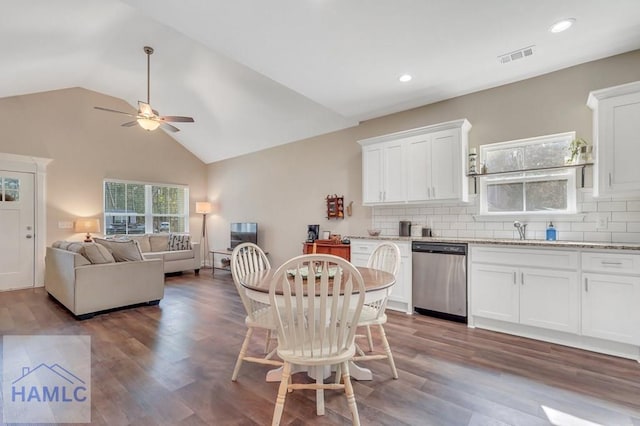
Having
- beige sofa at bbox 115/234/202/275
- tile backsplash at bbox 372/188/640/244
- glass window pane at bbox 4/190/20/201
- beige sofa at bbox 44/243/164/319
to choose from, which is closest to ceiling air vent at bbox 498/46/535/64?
tile backsplash at bbox 372/188/640/244

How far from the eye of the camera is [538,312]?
9.57 ft

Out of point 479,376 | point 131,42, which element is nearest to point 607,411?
point 479,376

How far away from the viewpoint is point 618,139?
108 inches

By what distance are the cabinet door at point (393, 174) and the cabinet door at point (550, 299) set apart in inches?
65.4

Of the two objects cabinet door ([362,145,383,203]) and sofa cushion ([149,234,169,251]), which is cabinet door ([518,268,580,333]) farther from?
sofa cushion ([149,234,169,251])

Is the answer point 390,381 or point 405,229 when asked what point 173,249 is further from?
point 390,381

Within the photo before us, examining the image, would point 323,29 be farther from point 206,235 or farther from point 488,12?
point 206,235

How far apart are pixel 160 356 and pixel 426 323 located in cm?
271

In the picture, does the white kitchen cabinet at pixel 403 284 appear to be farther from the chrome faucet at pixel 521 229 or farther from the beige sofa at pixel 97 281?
the beige sofa at pixel 97 281

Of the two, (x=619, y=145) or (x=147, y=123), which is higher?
(x=147, y=123)

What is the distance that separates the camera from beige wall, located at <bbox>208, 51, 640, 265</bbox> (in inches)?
125

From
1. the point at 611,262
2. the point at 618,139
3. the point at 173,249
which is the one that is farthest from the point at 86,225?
the point at 618,139

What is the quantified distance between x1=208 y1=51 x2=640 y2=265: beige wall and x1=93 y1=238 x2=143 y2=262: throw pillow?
256cm

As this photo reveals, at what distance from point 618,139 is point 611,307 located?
1.49 m
